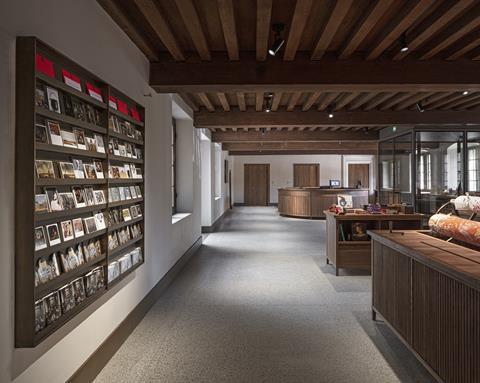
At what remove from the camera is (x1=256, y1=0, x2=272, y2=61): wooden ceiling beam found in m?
2.79

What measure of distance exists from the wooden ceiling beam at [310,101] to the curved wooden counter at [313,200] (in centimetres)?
680

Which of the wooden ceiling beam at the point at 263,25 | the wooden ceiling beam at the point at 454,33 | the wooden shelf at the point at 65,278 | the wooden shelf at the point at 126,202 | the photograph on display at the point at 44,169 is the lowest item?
the wooden shelf at the point at 65,278

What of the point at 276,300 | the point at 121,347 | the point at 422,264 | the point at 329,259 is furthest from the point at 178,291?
the point at 422,264

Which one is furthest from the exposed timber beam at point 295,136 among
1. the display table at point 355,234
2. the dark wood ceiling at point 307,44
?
the dark wood ceiling at point 307,44

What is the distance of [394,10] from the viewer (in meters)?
3.15

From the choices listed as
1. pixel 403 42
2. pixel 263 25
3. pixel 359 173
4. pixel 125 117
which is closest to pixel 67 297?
pixel 125 117

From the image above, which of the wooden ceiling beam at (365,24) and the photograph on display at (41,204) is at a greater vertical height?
the wooden ceiling beam at (365,24)

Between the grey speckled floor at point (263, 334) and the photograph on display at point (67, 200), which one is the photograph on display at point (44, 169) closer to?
the photograph on display at point (67, 200)

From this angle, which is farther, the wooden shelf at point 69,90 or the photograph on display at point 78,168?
the photograph on display at point 78,168

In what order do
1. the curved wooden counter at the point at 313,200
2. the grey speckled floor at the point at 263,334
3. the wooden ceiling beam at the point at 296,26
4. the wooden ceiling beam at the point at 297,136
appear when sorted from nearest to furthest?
the grey speckled floor at the point at 263,334 < the wooden ceiling beam at the point at 296,26 < the wooden ceiling beam at the point at 297,136 < the curved wooden counter at the point at 313,200

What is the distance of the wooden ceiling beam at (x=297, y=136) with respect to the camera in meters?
9.82

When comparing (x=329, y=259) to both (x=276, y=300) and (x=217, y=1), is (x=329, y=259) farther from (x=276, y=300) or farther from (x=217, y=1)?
(x=217, y=1)

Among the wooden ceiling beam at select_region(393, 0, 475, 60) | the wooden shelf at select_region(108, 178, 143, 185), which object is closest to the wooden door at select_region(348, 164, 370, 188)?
the wooden ceiling beam at select_region(393, 0, 475, 60)

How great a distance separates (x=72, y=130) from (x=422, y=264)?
2.34 m
